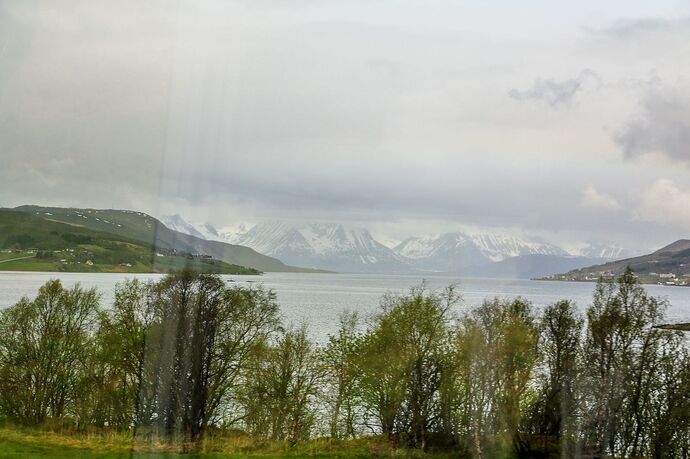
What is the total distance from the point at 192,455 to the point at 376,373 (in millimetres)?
4000

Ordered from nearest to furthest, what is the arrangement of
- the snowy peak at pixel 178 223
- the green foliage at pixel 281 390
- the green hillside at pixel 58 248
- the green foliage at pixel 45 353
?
the green foliage at pixel 281 390, the green foliage at pixel 45 353, the snowy peak at pixel 178 223, the green hillside at pixel 58 248

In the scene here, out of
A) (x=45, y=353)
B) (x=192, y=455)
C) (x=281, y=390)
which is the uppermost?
(x=45, y=353)

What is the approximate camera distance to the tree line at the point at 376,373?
12.5 metres

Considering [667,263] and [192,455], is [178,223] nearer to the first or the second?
[192,455]

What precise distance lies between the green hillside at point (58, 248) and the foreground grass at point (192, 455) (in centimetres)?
3295

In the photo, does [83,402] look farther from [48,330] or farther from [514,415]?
[514,415]

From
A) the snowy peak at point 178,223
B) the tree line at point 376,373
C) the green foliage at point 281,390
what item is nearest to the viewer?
the tree line at point 376,373

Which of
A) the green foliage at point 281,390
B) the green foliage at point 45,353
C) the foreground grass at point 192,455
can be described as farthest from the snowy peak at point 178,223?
the foreground grass at point 192,455

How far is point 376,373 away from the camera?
44.1 feet

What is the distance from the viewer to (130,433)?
1329 centimetres

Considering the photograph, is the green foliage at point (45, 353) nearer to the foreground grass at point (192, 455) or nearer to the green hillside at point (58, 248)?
the foreground grass at point (192, 455)

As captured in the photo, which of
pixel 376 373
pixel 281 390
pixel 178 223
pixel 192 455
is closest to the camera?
pixel 192 455

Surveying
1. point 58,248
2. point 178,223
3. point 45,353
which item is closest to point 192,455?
point 45,353

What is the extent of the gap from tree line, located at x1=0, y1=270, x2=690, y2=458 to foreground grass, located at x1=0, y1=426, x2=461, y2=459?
0.79 ft
